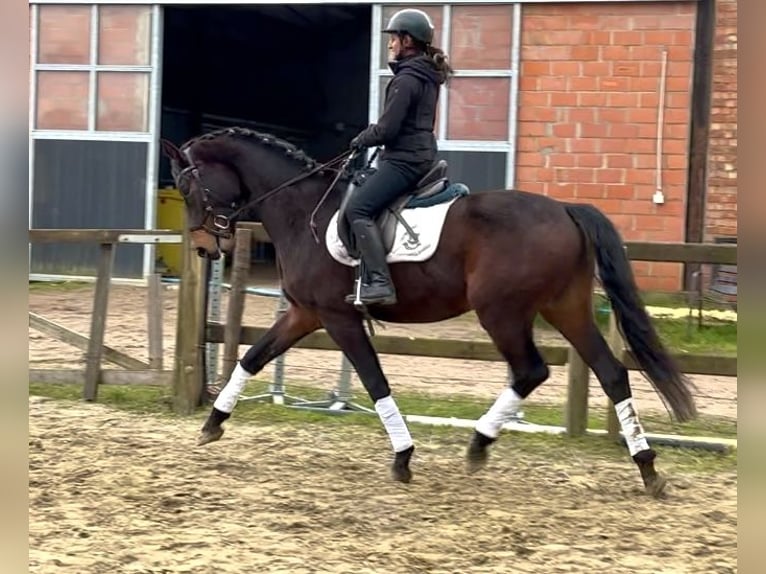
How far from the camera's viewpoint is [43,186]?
48.2ft

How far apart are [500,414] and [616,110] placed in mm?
8735

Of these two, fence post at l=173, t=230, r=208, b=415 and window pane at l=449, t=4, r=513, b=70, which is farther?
window pane at l=449, t=4, r=513, b=70

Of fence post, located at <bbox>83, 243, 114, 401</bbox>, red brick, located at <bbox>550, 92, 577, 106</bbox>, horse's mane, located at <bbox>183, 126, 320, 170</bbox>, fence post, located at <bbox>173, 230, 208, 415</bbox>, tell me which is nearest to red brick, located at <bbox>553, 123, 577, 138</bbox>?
red brick, located at <bbox>550, 92, 577, 106</bbox>

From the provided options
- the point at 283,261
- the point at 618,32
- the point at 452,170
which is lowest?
the point at 283,261

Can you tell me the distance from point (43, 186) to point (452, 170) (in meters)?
6.69

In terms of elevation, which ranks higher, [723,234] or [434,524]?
[723,234]

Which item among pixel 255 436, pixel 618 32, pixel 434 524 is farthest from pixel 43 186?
pixel 434 524

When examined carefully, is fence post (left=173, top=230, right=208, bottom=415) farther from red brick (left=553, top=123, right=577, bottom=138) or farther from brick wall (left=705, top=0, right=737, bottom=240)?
brick wall (left=705, top=0, right=737, bottom=240)

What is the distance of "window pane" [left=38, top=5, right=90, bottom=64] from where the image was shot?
14.5 m

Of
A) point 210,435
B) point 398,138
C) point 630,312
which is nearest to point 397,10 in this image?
point 398,138

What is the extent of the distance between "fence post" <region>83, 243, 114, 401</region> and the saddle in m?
2.68

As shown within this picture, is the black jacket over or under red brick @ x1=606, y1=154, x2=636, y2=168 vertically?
under

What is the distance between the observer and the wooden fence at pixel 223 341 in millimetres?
5934
